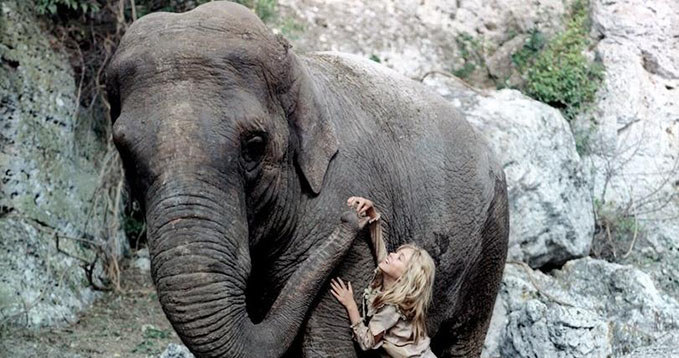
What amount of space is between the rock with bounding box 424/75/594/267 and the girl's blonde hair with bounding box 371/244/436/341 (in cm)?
527

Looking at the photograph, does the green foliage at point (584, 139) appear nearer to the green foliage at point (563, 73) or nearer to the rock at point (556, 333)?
the green foliage at point (563, 73)

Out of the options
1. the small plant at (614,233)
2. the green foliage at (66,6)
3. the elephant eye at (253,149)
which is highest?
the elephant eye at (253,149)

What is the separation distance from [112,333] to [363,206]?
4.61 m

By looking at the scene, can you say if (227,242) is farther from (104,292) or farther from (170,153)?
(104,292)

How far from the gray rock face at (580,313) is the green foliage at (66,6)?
497 cm

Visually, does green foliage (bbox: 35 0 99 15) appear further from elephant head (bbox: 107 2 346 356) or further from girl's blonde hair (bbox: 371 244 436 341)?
girl's blonde hair (bbox: 371 244 436 341)

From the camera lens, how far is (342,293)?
518 centimetres

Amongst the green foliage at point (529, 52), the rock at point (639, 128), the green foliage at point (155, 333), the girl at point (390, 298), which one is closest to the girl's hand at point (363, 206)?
the girl at point (390, 298)

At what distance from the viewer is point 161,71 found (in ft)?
15.0

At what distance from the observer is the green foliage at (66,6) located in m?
10.2

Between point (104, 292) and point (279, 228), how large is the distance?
17.2 ft

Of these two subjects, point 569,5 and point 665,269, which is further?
point 569,5

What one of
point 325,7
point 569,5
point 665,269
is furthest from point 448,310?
point 569,5

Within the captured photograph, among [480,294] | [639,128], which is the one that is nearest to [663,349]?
[480,294]
